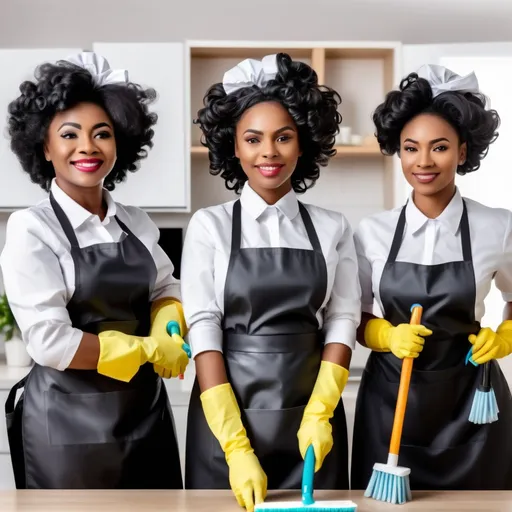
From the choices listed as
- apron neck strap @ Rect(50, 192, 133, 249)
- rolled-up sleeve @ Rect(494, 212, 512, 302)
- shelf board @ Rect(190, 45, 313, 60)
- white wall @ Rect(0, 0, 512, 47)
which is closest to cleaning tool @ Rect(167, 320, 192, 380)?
apron neck strap @ Rect(50, 192, 133, 249)

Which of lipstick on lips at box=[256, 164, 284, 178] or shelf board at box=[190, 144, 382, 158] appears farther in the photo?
shelf board at box=[190, 144, 382, 158]

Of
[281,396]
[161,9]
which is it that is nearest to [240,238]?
[281,396]

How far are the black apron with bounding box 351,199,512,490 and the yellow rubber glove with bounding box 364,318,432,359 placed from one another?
7 centimetres

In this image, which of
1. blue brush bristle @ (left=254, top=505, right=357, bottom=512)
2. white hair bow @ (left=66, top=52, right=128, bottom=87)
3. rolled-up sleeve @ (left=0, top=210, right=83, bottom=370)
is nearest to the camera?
blue brush bristle @ (left=254, top=505, right=357, bottom=512)

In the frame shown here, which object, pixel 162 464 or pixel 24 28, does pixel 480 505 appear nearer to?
pixel 162 464

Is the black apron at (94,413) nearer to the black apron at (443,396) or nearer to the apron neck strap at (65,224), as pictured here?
the apron neck strap at (65,224)

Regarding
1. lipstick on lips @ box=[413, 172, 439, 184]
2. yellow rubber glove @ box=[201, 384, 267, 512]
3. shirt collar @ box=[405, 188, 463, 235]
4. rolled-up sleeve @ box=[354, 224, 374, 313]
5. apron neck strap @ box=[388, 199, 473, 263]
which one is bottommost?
yellow rubber glove @ box=[201, 384, 267, 512]

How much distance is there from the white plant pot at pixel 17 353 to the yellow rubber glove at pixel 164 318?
61.5 inches

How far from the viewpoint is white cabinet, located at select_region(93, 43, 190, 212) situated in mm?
3340

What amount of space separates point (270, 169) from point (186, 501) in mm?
726

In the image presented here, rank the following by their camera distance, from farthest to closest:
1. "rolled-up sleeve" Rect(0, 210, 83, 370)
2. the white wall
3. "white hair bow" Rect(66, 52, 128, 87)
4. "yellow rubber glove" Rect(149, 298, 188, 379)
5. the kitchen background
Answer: the white wall → the kitchen background → "white hair bow" Rect(66, 52, 128, 87) → "yellow rubber glove" Rect(149, 298, 188, 379) → "rolled-up sleeve" Rect(0, 210, 83, 370)

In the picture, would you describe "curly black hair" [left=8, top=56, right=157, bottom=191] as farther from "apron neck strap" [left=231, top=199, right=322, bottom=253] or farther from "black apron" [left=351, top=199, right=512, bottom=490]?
"black apron" [left=351, top=199, right=512, bottom=490]

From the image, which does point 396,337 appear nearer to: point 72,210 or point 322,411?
point 322,411

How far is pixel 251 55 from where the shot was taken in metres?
3.54
